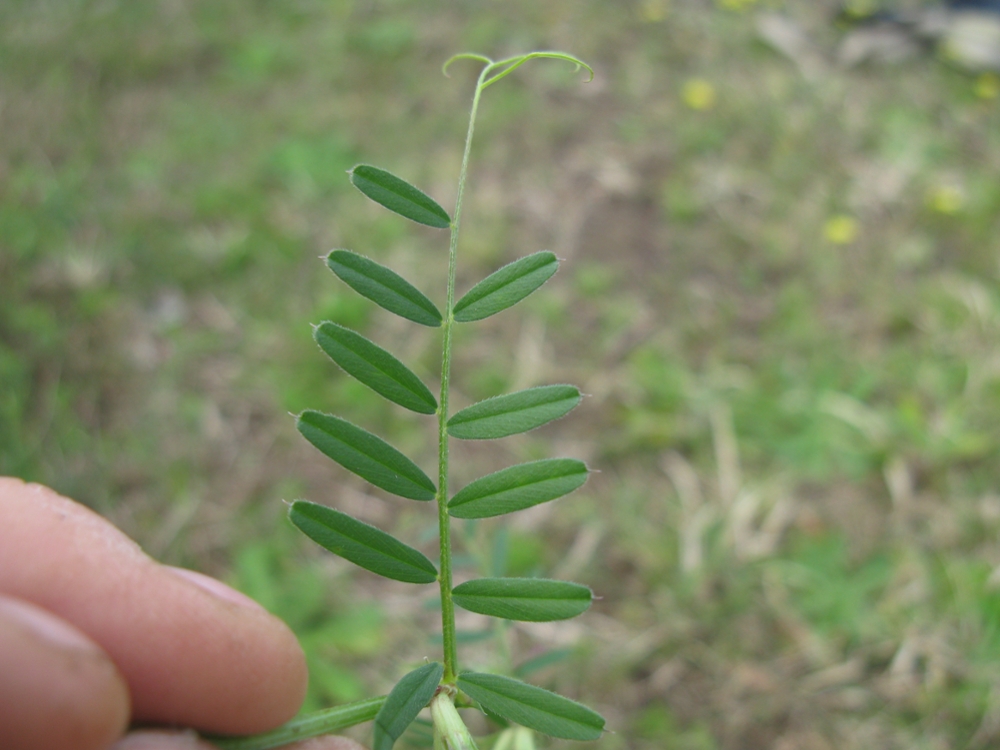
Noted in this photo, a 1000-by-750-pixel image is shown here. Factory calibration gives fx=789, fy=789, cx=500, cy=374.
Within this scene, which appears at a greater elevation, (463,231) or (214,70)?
(214,70)

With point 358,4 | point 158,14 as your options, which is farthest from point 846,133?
point 158,14

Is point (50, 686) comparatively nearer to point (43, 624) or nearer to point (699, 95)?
point (43, 624)

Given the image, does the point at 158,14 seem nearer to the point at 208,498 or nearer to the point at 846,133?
the point at 208,498

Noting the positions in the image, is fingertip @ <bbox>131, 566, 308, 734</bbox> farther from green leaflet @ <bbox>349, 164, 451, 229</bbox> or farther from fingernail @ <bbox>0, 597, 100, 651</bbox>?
green leaflet @ <bbox>349, 164, 451, 229</bbox>

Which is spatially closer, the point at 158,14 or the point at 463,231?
the point at 463,231

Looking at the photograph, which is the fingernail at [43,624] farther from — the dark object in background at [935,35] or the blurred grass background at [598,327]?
the dark object in background at [935,35]

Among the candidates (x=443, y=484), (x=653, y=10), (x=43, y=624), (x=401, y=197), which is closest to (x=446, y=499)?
(x=443, y=484)

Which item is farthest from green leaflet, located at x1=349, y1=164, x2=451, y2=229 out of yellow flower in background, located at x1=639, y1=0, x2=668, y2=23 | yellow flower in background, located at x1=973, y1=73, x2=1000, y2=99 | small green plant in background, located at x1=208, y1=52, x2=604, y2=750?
yellow flower in background, located at x1=639, y1=0, x2=668, y2=23
